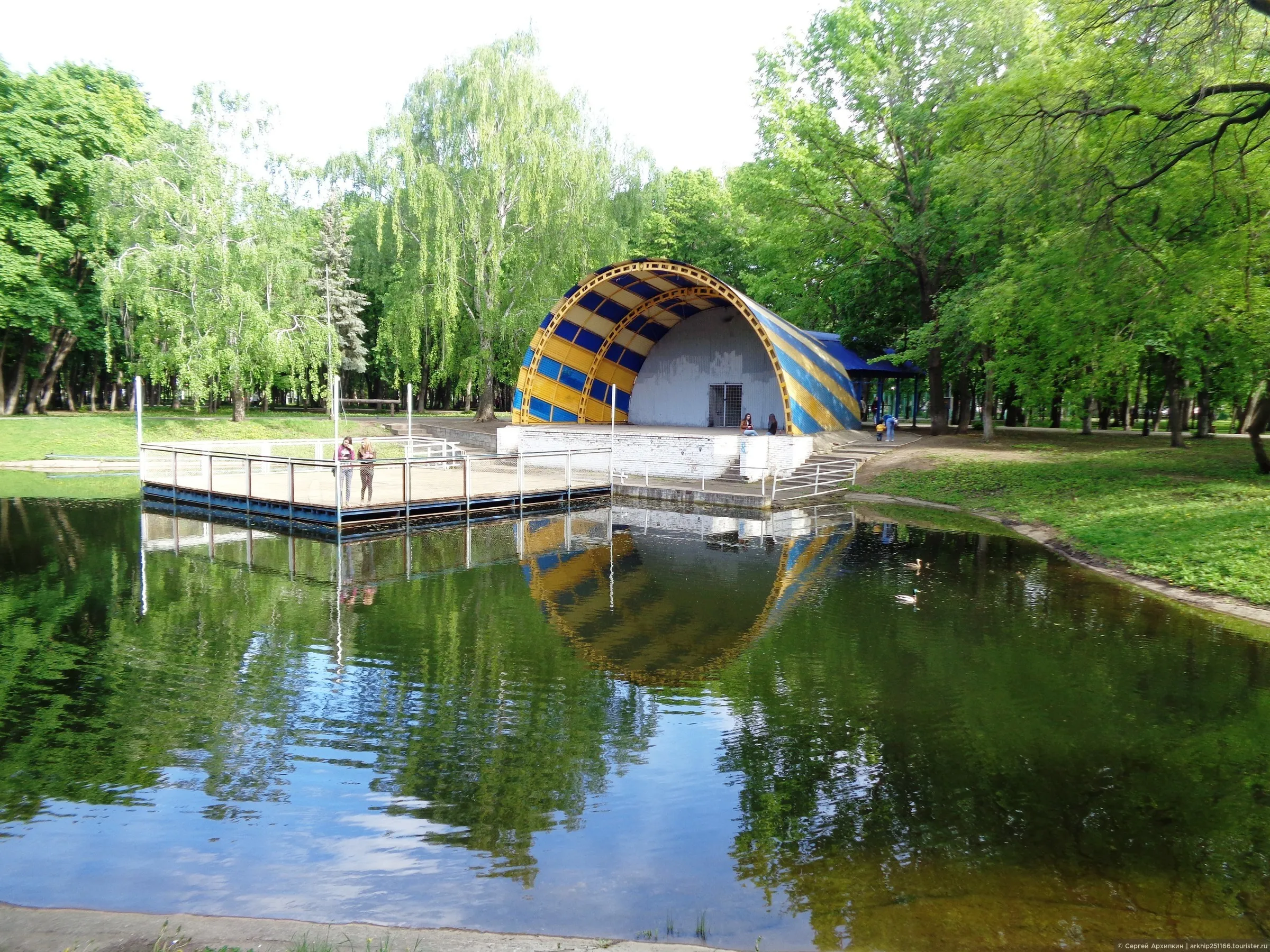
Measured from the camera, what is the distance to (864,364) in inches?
1378

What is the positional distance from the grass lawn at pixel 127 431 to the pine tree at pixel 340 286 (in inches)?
288

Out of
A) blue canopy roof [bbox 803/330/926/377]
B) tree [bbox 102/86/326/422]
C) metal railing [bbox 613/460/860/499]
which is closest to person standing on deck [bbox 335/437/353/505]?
metal railing [bbox 613/460/860/499]

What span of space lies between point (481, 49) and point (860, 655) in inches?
1219

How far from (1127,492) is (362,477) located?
17.6 metres

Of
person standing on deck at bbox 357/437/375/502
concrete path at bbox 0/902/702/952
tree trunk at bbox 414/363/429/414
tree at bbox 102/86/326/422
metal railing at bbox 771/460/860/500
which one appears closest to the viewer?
concrete path at bbox 0/902/702/952

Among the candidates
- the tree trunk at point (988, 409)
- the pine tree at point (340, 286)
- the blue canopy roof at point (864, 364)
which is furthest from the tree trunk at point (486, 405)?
the tree trunk at point (988, 409)

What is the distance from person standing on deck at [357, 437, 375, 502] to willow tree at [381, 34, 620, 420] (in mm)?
15391

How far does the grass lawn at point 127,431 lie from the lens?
2964 centimetres

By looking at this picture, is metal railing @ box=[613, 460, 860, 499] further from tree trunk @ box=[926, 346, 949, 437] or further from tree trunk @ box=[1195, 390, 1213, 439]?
tree trunk @ box=[1195, 390, 1213, 439]

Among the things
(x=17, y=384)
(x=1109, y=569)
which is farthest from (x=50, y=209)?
(x=1109, y=569)

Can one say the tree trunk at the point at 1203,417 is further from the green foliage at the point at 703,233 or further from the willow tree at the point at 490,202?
the willow tree at the point at 490,202

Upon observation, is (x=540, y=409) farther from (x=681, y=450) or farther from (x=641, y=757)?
(x=641, y=757)

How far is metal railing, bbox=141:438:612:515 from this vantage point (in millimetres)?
18172

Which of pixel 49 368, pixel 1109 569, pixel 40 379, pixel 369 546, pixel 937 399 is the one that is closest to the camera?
pixel 1109 569
